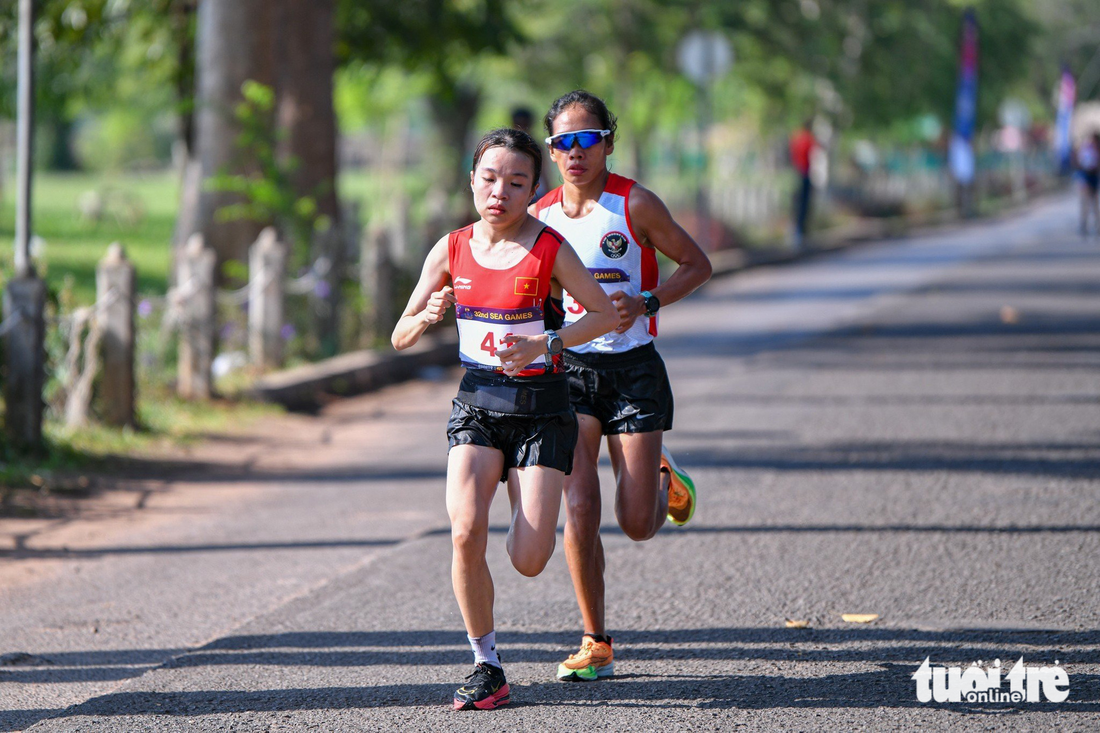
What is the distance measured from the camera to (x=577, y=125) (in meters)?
4.50

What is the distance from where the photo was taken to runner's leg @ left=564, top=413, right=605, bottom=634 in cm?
452

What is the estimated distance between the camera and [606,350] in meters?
4.68

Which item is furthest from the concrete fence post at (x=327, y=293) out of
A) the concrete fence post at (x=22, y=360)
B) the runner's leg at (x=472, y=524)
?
the runner's leg at (x=472, y=524)

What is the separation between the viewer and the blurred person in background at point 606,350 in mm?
4527

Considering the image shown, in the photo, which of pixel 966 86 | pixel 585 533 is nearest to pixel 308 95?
pixel 585 533

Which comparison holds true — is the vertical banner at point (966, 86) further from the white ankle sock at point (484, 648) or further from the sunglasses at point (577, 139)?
the white ankle sock at point (484, 648)

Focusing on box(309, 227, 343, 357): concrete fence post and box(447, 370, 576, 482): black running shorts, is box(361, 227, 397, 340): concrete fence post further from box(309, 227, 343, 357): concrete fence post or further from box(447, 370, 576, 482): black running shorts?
box(447, 370, 576, 482): black running shorts

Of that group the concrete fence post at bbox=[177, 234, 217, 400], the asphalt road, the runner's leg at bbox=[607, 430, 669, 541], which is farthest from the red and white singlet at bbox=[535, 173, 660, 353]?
the concrete fence post at bbox=[177, 234, 217, 400]

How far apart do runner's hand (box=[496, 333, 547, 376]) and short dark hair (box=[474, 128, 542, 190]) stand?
538mm

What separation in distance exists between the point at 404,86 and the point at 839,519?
26641 millimetres

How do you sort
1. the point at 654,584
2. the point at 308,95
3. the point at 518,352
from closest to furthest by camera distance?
the point at 518,352 < the point at 654,584 < the point at 308,95

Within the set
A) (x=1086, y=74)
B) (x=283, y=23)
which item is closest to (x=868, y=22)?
(x=283, y=23)

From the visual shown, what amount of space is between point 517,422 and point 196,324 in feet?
21.5

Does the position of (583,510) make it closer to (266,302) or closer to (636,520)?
(636,520)
